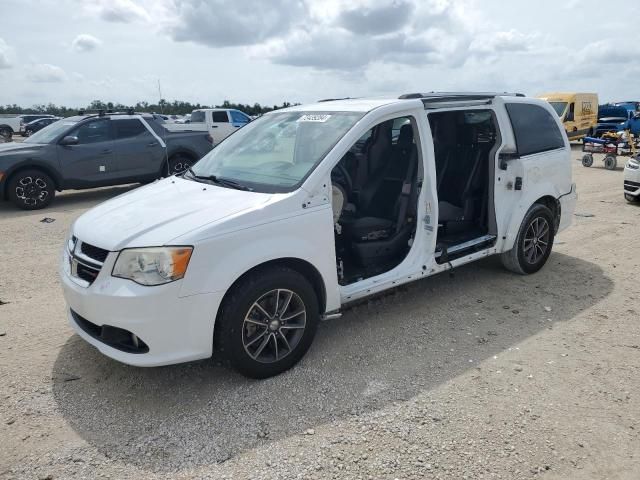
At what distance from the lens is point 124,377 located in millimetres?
3506

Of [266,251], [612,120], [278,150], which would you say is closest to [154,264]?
[266,251]

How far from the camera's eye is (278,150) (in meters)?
4.05

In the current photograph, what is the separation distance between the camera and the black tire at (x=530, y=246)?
5158 mm

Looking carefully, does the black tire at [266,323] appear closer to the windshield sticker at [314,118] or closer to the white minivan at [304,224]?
the white minivan at [304,224]

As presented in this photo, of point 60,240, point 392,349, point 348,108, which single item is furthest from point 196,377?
point 60,240

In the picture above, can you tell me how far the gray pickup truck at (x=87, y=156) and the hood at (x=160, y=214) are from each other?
238 inches

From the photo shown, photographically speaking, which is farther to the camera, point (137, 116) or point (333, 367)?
point (137, 116)

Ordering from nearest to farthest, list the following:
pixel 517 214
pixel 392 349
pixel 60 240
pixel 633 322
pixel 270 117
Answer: pixel 392 349 → pixel 633 322 → pixel 270 117 → pixel 517 214 → pixel 60 240

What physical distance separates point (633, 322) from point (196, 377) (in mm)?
3632

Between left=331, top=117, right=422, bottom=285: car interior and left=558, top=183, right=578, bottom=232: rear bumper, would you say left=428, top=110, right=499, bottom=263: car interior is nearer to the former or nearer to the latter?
left=331, top=117, right=422, bottom=285: car interior

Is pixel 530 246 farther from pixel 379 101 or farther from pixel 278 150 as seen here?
pixel 278 150

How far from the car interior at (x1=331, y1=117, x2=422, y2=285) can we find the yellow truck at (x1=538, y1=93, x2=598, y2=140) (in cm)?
1880

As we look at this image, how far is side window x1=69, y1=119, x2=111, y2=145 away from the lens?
32.9ft

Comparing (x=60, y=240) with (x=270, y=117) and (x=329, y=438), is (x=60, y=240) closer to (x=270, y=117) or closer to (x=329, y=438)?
(x=270, y=117)
